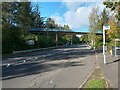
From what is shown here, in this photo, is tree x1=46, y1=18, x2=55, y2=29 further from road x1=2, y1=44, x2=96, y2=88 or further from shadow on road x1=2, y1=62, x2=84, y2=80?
shadow on road x1=2, y1=62, x2=84, y2=80

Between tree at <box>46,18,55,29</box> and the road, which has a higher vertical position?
tree at <box>46,18,55,29</box>

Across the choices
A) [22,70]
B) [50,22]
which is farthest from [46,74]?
[50,22]

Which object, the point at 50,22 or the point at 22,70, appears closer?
the point at 22,70

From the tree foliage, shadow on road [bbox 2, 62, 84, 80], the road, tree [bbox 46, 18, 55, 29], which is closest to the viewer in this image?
the road

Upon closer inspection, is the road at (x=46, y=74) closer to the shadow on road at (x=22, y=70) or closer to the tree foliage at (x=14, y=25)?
the shadow on road at (x=22, y=70)

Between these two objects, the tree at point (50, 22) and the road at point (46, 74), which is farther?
the tree at point (50, 22)

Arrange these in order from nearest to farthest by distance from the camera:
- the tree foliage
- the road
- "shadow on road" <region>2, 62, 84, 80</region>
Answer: the road → "shadow on road" <region>2, 62, 84, 80</region> → the tree foliage

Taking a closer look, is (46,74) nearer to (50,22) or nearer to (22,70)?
(22,70)

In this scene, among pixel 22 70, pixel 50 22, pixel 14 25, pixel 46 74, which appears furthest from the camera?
pixel 50 22

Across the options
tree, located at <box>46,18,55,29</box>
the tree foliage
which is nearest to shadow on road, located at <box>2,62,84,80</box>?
the tree foliage

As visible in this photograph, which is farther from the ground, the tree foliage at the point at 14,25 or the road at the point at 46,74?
the tree foliage at the point at 14,25

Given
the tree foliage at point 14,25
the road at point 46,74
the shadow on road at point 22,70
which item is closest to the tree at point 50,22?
the tree foliage at point 14,25

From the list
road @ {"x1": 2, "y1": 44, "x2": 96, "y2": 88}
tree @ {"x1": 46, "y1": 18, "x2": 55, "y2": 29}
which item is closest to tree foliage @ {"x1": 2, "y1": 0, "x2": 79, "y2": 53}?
road @ {"x1": 2, "y1": 44, "x2": 96, "y2": 88}

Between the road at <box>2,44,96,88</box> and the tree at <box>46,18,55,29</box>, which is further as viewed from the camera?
the tree at <box>46,18,55,29</box>
